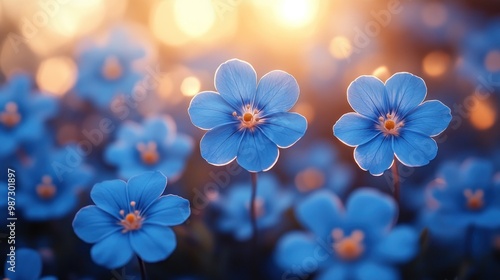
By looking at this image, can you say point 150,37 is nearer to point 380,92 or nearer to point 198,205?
point 198,205

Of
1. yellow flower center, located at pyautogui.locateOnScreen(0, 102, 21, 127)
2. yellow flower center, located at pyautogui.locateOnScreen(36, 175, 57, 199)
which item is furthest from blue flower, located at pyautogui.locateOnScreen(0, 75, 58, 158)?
yellow flower center, located at pyautogui.locateOnScreen(36, 175, 57, 199)

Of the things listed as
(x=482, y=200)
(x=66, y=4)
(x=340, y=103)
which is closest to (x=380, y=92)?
(x=482, y=200)

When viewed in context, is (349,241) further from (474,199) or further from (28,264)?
(28,264)

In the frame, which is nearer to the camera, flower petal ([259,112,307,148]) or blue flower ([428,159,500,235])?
flower petal ([259,112,307,148])

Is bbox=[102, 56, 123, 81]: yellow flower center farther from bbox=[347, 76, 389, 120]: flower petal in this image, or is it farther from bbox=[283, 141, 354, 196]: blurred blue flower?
bbox=[347, 76, 389, 120]: flower petal

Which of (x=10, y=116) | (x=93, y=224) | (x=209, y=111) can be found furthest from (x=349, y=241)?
(x=10, y=116)

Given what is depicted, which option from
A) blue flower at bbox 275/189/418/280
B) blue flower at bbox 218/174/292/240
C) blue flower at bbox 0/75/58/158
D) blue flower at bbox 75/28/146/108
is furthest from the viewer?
blue flower at bbox 75/28/146/108
